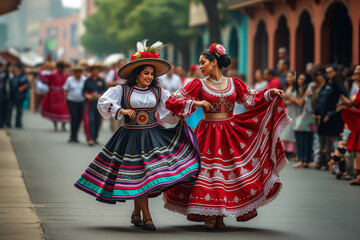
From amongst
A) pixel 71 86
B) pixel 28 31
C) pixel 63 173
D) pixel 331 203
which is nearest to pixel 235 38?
pixel 71 86

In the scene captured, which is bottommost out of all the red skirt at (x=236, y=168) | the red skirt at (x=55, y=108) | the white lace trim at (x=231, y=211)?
the red skirt at (x=55, y=108)

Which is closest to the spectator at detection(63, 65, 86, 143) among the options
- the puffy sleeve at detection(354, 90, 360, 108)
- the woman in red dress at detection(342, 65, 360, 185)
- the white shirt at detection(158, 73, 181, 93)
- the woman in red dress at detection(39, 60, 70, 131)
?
the woman in red dress at detection(39, 60, 70, 131)

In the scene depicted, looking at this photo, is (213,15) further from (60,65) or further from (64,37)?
(64,37)

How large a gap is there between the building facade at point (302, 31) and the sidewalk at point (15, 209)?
1118 cm

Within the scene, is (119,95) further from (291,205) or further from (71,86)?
(71,86)

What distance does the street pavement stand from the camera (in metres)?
8.16

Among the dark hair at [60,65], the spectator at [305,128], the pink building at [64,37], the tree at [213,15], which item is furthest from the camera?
the pink building at [64,37]

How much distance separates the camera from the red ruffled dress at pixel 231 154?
838 centimetres

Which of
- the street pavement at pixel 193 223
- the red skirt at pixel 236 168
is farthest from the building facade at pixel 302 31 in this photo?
the red skirt at pixel 236 168

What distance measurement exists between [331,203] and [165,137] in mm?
2842

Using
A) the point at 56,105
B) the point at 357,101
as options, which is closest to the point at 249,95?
the point at 357,101

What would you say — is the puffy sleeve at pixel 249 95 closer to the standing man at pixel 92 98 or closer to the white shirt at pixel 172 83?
the standing man at pixel 92 98

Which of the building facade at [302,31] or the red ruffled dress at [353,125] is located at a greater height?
the building facade at [302,31]

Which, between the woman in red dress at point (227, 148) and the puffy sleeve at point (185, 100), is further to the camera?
the puffy sleeve at point (185, 100)
